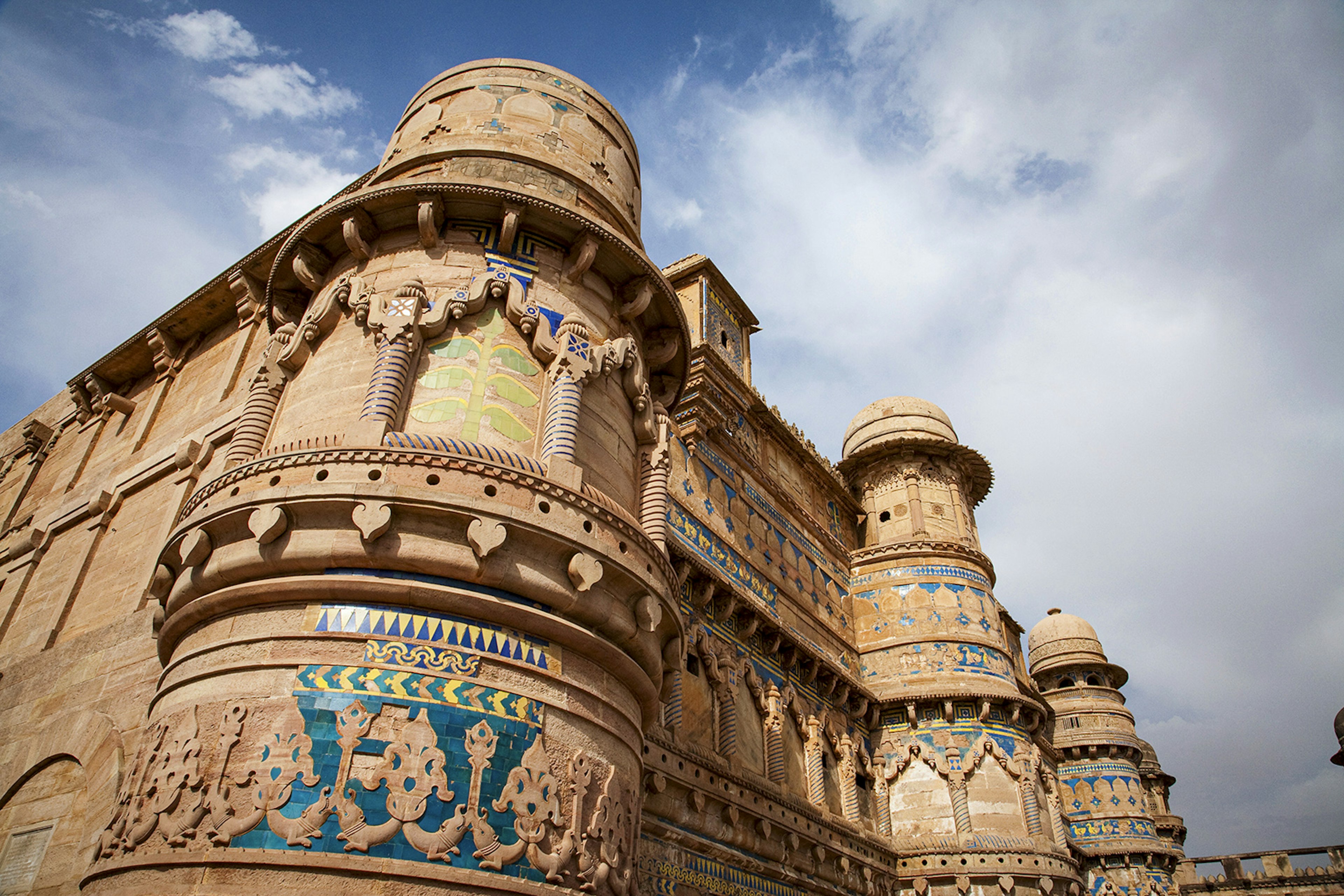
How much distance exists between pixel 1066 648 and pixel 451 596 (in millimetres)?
27812

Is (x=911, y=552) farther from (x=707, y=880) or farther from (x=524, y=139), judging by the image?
(x=524, y=139)

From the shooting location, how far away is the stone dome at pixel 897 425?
20.6 meters

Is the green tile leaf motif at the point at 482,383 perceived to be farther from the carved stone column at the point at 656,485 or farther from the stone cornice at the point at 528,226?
the carved stone column at the point at 656,485

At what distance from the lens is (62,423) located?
14984 mm

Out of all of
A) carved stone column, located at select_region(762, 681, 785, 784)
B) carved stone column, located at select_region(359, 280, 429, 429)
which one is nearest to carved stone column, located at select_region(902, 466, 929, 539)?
carved stone column, located at select_region(762, 681, 785, 784)

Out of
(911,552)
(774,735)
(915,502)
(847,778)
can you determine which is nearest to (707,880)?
(774,735)

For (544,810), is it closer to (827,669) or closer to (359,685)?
(359,685)

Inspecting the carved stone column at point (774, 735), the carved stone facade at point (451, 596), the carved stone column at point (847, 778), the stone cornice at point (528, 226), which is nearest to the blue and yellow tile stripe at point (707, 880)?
the carved stone facade at point (451, 596)

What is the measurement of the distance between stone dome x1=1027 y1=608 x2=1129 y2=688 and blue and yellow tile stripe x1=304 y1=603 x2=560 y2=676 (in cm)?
2702

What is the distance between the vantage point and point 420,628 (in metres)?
5.73

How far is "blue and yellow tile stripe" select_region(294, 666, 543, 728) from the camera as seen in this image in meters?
5.45

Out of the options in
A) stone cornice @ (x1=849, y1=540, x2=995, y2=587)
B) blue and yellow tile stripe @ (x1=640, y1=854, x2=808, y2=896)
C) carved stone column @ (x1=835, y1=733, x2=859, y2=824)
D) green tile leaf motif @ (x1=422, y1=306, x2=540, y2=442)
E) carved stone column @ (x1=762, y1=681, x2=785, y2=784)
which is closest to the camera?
green tile leaf motif @ (x1=422, y1=306, x2=540, y2=442)

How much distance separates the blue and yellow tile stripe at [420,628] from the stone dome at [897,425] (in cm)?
1574

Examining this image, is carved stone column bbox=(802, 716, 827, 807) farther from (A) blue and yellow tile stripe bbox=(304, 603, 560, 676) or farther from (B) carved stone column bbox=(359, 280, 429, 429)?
(B) carved stone column bbox=(359, 280, 429, 429)
